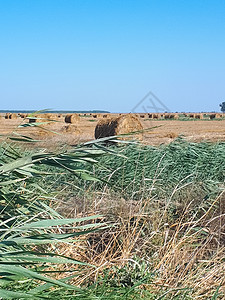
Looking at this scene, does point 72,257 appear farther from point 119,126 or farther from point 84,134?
point 84,134

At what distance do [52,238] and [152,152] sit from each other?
17.1 ft

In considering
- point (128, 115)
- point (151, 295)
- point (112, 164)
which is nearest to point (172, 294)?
point (151, 295)

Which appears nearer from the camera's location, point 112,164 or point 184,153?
point 112,164

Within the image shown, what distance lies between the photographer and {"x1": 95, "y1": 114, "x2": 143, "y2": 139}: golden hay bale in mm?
13812

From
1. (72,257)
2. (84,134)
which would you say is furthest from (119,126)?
(72,257)

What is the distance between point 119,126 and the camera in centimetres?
1374

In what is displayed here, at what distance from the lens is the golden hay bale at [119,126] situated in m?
13.8

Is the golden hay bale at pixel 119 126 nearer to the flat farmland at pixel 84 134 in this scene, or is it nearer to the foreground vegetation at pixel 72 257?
the flat farmland at pixel 84 134

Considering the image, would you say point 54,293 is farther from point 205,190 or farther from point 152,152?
point 152,152

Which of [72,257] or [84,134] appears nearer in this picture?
[72,257]

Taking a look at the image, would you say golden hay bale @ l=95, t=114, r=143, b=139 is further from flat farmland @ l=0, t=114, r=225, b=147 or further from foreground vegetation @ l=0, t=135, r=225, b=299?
foreground vegetation @ l=0, t=135, r=225, b=299

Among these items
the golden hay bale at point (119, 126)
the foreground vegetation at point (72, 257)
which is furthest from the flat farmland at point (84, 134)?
the foreground vegetation at point (72, 257)

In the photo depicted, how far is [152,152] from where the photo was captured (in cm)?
719

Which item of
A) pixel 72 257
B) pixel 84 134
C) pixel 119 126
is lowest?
pixel 72 257
